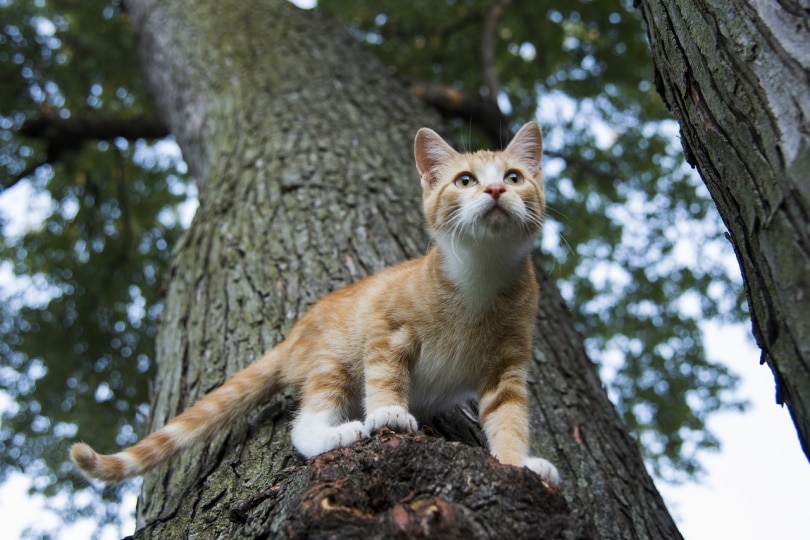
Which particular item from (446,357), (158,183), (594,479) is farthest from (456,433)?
(158,183)

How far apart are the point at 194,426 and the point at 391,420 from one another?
0.88 m

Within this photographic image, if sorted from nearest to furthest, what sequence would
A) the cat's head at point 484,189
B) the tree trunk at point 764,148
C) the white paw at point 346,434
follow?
the tree trunk at point 764,148, the white paw at point 346,434, the cat's head at point 484,189

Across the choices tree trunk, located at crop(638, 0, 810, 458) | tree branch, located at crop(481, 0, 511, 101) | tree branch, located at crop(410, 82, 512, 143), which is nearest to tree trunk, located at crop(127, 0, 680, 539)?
tree trunk, located at crop(638, 0, 810, 458)

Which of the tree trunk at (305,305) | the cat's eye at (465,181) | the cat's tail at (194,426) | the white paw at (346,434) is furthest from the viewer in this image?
the cat's eye at (465,181)

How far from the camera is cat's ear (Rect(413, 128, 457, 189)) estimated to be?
318cm

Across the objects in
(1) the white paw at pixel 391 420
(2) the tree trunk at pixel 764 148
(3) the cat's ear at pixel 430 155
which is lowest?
(1) the white paw at pixel 391 420

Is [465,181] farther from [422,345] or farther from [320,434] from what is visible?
[320,434]

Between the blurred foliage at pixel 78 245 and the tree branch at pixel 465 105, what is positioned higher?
the tree branch at pixel 465 105

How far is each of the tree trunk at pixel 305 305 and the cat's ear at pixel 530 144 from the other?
78 centimetres

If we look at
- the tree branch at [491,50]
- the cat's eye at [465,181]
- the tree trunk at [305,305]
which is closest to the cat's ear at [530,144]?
the cat's eye at [465,181]

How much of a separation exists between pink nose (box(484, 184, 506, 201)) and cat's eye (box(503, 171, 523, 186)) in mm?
259

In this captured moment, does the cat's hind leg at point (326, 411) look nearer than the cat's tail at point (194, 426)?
Yes

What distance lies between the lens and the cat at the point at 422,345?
2.54 meters

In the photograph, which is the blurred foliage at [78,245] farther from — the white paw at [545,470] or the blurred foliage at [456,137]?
the white paw at [545,470]
